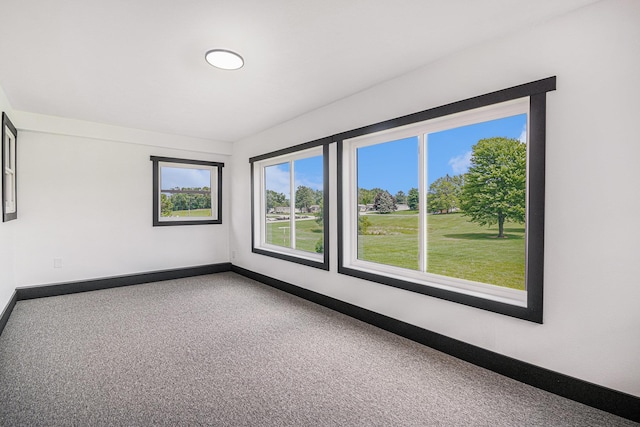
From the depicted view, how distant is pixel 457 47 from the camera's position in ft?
7.63

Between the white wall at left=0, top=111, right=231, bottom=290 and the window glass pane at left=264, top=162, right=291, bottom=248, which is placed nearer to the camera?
the white wall at left=0, top=111, right=231, bottom=290

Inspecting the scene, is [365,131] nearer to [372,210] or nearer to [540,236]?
[372,210]

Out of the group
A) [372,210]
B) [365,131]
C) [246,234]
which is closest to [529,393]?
[372,210]

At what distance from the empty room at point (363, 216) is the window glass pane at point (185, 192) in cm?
118

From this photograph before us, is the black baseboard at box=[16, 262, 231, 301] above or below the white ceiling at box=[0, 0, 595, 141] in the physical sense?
below

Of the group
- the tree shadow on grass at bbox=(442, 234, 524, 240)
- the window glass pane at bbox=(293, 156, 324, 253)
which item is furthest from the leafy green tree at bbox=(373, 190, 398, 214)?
the window glass pane at bbox=(293, 156, 324, 253)

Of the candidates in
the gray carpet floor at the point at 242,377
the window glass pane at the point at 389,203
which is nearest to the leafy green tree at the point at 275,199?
the window glass pane at the point at 389,203

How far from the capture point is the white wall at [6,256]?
312cm

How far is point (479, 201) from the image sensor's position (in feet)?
8.20

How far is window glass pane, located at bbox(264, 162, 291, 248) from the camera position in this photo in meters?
4.64

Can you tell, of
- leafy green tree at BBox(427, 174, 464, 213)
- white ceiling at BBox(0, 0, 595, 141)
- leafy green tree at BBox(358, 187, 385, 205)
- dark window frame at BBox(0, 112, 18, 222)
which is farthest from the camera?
leafy green tree at BBox(358, 187, 385, 205)

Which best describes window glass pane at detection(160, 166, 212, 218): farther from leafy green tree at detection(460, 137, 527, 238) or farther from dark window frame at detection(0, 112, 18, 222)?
leafy green tree at detection(460, 137, 527, 238)

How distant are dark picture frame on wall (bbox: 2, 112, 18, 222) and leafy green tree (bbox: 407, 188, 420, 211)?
4.18m

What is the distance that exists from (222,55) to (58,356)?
2.79 meters
